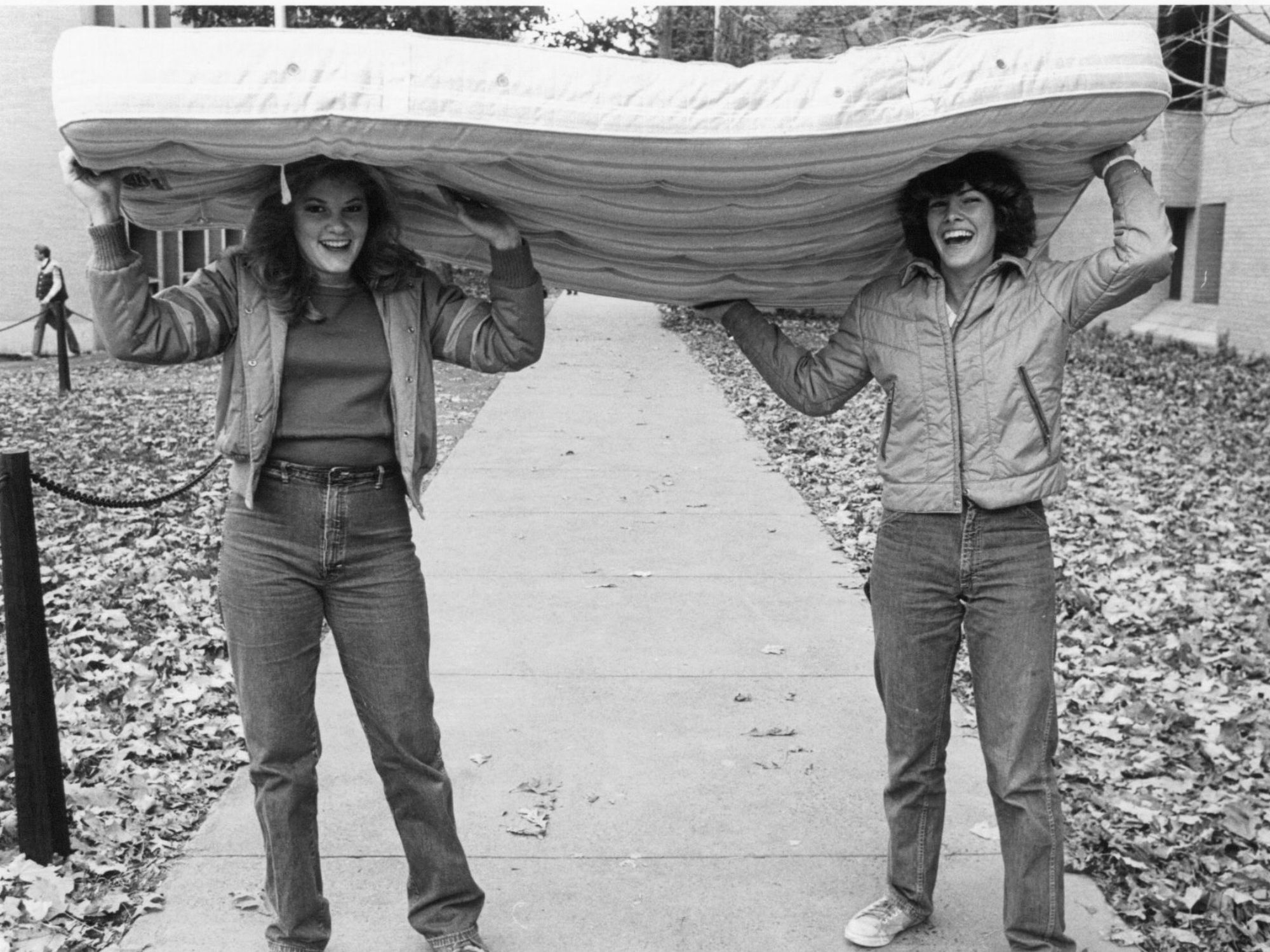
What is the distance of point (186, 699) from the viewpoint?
5770mm

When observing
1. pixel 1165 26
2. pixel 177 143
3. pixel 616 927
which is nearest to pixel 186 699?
pixel 616 927

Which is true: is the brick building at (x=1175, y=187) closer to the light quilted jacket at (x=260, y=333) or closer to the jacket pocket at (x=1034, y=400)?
Answer: the jacket pocket at (x=1034, y=400)

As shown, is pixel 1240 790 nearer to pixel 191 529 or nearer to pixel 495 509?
pixel 495 509

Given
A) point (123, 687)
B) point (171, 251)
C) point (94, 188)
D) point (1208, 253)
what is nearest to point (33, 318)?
point (171, 251)

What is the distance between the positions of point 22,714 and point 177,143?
6.40ft

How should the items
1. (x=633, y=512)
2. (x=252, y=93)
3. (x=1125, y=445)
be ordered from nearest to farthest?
(x=252, y=93) → (x=633, y=512) → (x=1125, y=445)

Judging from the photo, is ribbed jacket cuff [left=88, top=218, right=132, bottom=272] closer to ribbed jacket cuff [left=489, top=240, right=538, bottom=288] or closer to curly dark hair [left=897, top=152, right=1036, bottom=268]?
ribbed jacket cuff [left=489, top=240, right=538, bottom=288]

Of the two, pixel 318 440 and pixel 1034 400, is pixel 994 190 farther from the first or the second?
pixel 318 440

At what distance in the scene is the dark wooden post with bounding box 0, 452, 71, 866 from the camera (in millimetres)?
4086

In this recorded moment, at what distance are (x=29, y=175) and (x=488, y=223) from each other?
20.1 m

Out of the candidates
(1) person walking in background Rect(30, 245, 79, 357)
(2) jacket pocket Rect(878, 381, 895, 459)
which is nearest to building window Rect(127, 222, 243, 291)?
(1) person walking in background Rect(30, 245, 79, 357)

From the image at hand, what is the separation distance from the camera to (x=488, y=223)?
3.59 m

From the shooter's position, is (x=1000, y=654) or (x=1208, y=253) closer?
(x=1000, y=654)

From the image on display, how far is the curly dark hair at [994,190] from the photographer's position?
349cm
